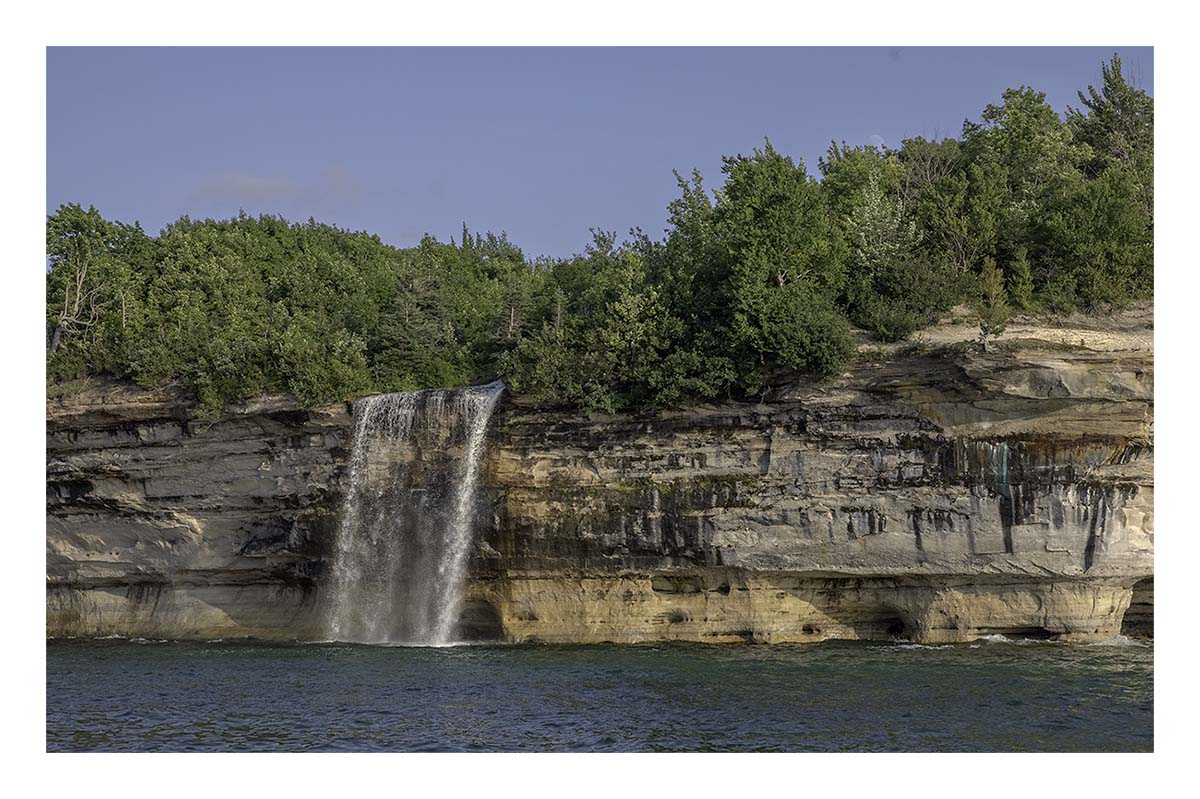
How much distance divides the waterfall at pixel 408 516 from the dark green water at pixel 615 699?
2.22 meters

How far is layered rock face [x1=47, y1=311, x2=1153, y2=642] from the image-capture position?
33688 mm

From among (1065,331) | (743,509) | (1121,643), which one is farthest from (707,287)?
(1121,643)

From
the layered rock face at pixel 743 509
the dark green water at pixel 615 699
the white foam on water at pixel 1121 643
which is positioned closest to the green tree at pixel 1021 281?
the layered rock face at pixel 743 509

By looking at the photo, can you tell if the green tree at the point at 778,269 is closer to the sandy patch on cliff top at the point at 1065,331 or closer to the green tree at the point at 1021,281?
the sandy patch on cliff top at the point at 1065,331

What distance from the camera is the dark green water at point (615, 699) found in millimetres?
23656

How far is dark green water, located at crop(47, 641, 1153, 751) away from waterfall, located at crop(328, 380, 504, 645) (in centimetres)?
222

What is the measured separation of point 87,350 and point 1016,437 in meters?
31.7

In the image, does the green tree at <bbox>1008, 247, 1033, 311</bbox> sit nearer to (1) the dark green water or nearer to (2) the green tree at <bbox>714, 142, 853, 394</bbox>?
(2) the green tree at <bbox>714, 142, 853, 394</bbox>

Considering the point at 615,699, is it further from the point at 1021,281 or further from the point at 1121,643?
the point at 1021,281

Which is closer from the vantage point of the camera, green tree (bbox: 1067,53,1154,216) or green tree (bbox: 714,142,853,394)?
green tree (bbox: 714,142,853,394)

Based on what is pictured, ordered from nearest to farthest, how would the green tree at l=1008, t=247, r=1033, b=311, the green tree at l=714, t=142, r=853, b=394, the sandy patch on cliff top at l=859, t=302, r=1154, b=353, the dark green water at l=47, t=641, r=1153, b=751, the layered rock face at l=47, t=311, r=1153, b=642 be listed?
the dark green water at l=47, t=641, r=1153, b=751, the layered rock face at l=47, t=311, r=1153, b=642, the sandy patch on cliff top at l=859, t=302, r=1154, b=353, the green tree at l=714, t=142, r=853, b=394, the green tree at l=1008, t=247, r=1033, b=311

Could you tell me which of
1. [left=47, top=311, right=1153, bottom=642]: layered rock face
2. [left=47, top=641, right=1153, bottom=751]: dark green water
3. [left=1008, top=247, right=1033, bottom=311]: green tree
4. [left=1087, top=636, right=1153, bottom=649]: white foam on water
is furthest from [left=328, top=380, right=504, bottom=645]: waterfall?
[left=1087, top=636, right=1153, bottom=649]: white foam on water

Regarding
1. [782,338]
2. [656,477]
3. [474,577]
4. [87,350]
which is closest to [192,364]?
[87,350]

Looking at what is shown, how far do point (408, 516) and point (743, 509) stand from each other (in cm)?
1026
